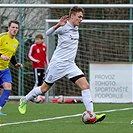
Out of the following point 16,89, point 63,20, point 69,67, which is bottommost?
point 16,89

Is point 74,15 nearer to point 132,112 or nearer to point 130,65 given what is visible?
point 132,112

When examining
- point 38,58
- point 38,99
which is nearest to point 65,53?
point 38,99

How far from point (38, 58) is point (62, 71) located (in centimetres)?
757

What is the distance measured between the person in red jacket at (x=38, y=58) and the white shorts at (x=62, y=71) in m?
7.11

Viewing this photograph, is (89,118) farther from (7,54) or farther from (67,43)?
(7,54)

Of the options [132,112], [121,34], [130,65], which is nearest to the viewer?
[132,112]

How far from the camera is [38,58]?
61.0ft

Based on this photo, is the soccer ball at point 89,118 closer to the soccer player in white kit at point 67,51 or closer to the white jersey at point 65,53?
the soccer player in white kit at point 67,51

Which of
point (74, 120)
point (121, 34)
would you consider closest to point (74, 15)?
point (74, 120)

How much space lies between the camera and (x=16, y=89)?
19.3 m

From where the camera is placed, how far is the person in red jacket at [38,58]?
1842 cm

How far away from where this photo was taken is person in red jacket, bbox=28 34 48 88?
18.4m

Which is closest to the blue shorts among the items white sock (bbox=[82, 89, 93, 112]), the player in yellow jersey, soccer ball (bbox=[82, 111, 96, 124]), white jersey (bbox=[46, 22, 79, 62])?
the player in yellow jersey

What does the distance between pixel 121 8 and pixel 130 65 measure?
1.95 m
